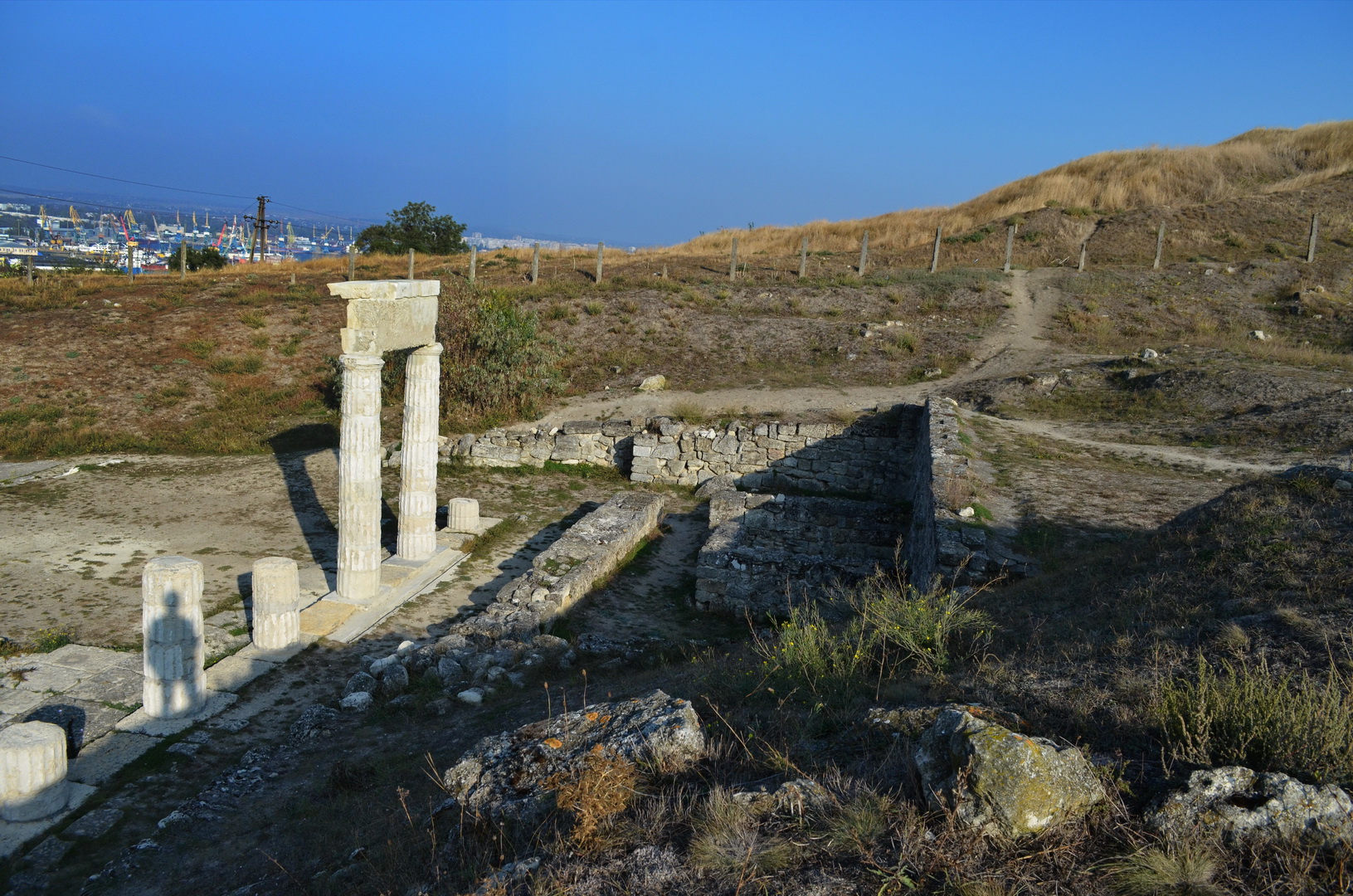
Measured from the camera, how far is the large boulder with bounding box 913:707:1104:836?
3.20m

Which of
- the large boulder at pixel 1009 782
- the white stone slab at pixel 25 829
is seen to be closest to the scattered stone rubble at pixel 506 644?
the white stone slab at pixel 25 829

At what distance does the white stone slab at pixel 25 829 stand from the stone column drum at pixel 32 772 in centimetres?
3

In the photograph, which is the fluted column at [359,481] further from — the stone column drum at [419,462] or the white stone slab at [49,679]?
the white stone slab at [49,679]

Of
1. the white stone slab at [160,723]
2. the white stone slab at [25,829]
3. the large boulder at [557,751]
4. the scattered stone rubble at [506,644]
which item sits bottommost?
the white stone slab at [25,829]

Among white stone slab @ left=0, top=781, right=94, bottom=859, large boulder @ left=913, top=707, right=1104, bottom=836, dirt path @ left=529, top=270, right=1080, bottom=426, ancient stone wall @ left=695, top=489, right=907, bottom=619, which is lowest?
white stone slab @ left=0, top=781, right=94, bottom=859

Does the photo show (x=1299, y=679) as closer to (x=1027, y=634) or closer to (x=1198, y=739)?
(x=1198, y=739)

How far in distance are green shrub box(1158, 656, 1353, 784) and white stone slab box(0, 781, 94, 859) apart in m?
6.89

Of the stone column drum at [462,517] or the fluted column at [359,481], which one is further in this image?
the stone column drum at [462,517]

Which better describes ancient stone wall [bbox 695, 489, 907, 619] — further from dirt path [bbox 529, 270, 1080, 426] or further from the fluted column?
dirt path [bbox 529, 270, 1080, 426]

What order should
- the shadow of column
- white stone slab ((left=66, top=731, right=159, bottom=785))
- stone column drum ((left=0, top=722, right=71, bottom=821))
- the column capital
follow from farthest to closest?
1. the shadow of column
2. the column capital
3. white stone slab ((left=66, top=731, right=159, bottom=785))
4. stone column drum ((left=0, top=722, right=71, bottom=821))

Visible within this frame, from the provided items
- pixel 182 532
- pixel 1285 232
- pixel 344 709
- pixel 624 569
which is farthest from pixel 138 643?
pixel 1285 232

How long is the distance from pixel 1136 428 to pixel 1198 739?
13882 millimetres

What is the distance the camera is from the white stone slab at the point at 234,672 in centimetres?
765

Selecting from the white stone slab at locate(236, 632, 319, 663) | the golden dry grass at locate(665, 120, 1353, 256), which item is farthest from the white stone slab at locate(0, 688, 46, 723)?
the golden dry grass at locate(665, 120, 1353, 256)
